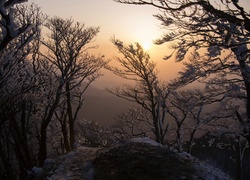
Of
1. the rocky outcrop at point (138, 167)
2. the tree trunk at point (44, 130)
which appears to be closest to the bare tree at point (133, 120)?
the tree trunk at point (44, 130)

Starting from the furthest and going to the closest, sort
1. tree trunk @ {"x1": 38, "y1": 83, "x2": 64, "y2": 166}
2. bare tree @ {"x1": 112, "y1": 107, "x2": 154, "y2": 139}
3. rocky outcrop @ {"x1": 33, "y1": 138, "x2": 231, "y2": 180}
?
1. bare tree @ {"x1": 112, "y1": 107, "x2": 154, "y2": 139}
2. tree trunk @ {"x1": 38, "y1": 83, "x2": 64, "y2": 166}
3. rocky outcrop @ {"x1": 33, "y1": 138, "x2": 231, "y2": 180}

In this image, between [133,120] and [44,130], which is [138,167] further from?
[133,120]

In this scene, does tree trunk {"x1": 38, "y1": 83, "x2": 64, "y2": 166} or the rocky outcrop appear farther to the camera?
tree trunk {"x1": 38, "y1": 83, "x2": 64, "y2": 166}

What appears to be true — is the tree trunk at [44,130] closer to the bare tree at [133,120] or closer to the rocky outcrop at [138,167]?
the rocky outcrop at [138,167]

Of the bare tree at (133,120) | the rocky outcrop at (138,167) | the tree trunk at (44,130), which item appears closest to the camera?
the rocky outcrop at (138,167)

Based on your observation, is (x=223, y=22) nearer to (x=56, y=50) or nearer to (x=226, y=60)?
(x=226, y=60)

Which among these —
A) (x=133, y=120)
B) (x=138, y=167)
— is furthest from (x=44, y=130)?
(x=133, y=120)

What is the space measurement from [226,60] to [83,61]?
9.56m

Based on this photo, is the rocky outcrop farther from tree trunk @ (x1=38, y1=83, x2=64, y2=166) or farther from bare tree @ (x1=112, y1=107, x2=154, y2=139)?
bare tree @ (x1=112, y1=107, x2=154, y2=139)

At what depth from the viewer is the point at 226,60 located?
10.0 metres

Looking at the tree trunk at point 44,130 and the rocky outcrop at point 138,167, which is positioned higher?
the tree trunk at point 44,130

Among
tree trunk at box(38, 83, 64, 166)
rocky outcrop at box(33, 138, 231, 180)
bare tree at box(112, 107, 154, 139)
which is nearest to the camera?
rocky outcrop at box(33, 138, 231, 180)

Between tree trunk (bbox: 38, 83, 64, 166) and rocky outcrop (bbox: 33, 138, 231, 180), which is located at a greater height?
tree trunk (bbox: 38, 83, 64, 166)

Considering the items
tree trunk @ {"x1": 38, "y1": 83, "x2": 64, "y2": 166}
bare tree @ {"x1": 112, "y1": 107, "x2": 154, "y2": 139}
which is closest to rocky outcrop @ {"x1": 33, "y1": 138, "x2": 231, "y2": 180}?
tree trunk @ {"x1": 38, "y1": 83, "x2": 64, "y2": 166}
